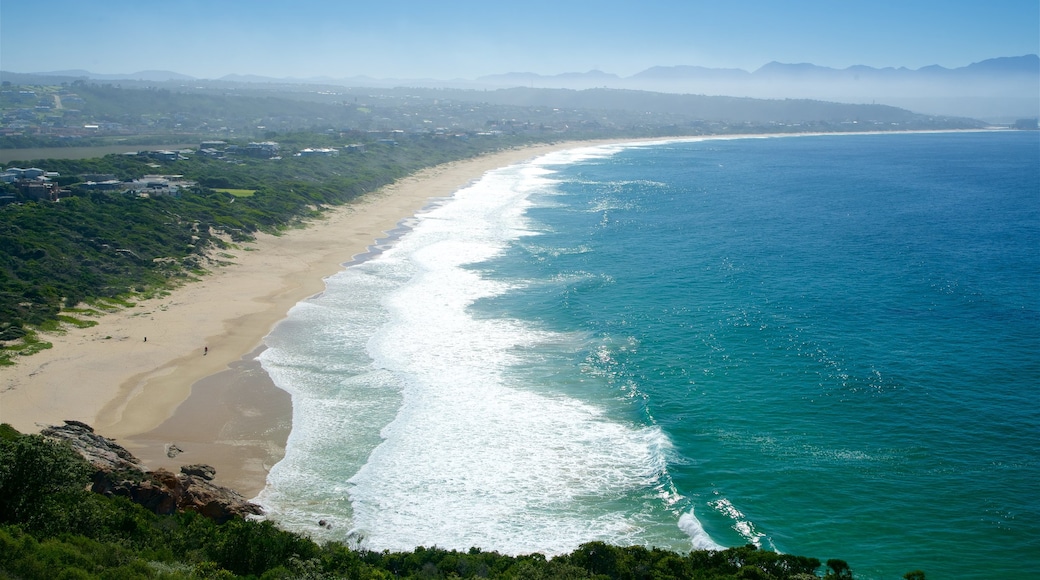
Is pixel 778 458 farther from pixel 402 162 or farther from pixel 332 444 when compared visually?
pixel 402 162

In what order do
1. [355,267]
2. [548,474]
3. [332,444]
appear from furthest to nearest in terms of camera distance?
[355,267] → [332,444] → [548,474]

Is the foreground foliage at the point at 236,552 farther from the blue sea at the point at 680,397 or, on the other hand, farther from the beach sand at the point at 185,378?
the beach sand at the point at 185,378

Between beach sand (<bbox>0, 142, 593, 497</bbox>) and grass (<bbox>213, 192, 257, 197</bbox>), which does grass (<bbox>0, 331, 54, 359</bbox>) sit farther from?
grass (<bbox>213, 192, 257, 197</bbox>)

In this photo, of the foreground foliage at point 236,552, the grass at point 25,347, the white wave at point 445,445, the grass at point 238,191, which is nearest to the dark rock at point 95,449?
the foreground foliage at point 236,552

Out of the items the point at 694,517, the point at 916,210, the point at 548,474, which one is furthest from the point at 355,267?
the point at 916,210

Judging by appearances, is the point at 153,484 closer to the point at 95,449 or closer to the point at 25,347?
the point at 95,449

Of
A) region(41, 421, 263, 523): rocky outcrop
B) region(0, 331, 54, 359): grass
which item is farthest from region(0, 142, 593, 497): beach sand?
region(41, 421, 263, 523): rocky outcrop

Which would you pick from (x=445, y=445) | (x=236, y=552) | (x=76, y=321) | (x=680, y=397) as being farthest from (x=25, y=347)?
(x=680, y=397)
